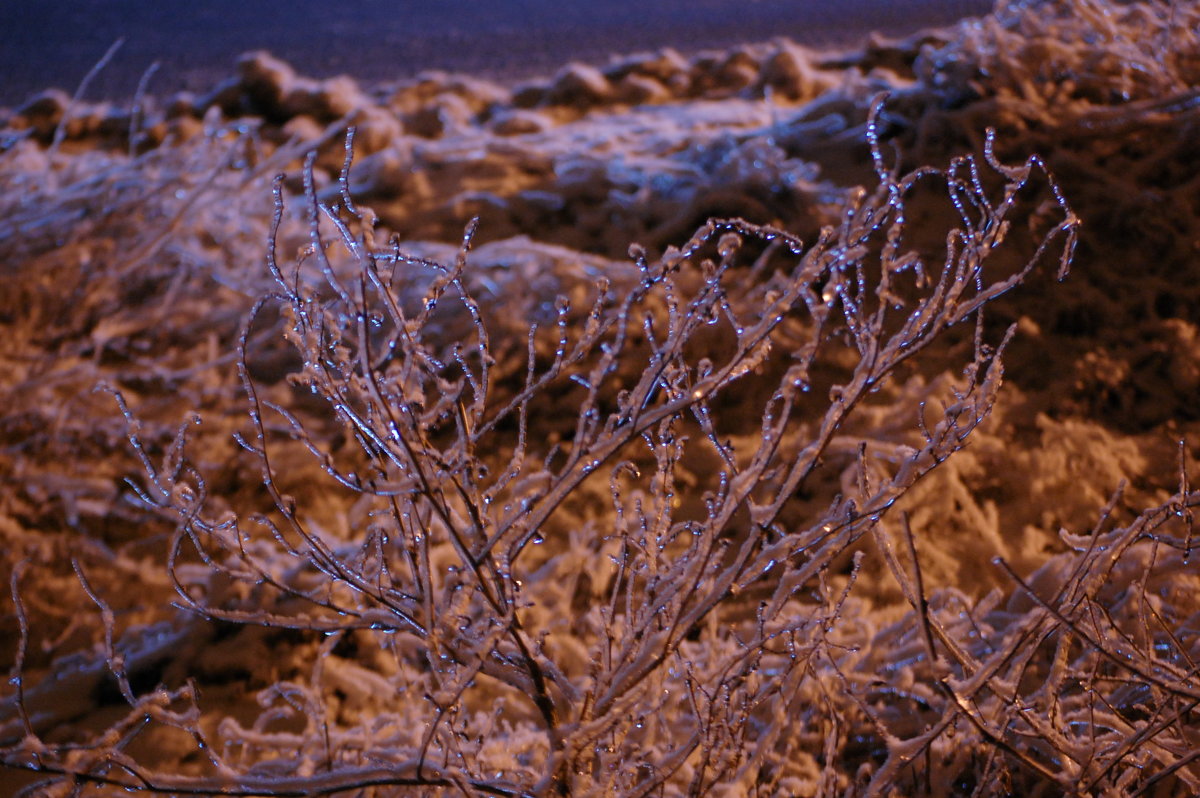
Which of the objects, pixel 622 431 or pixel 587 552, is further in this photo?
pixel 587 552

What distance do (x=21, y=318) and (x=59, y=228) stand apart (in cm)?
22

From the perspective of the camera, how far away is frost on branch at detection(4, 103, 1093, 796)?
0.58 metres

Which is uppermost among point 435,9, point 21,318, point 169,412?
point 435,9

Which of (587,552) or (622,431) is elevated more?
(622,431)

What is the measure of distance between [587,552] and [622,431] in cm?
72

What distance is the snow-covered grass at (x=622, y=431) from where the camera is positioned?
24.3 inches

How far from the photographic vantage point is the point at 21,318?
5.77 feet

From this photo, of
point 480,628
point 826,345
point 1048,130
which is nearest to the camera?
point 480,628

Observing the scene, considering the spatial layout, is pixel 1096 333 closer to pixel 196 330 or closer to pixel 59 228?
pixel 196 330

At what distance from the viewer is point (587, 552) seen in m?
1.26

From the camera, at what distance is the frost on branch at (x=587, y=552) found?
0.58m

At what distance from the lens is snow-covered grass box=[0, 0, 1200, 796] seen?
62 centimetres

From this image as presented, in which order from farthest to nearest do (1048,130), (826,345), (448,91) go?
(448,91) < (1048,130) < (826,345)

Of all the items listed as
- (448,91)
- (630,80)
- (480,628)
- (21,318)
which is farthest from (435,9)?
(480,628)
